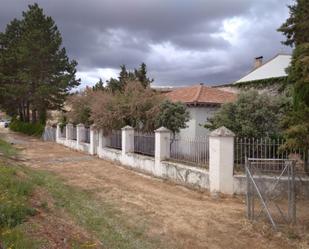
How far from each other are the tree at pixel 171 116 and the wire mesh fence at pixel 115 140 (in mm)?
2408

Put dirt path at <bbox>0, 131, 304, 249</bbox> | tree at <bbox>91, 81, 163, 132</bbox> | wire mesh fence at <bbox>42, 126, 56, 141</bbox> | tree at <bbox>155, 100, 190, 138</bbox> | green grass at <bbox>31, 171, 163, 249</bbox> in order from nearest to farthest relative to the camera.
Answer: green grass at <bbox>31, 171, 163, 249</bbox> → dirt path at <bbox>0, 131, 304, 249</bbox> → tree at <bbox>155, 100, 190, 138</bbox> → tree at <bbox>91, 81, 163, 132</bbox> → wire mesh fence at <bbox>42, 126, 56, 141</bbox>

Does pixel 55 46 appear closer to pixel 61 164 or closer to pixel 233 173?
pixel 61 164

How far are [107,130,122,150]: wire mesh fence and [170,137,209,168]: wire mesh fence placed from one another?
5909 millimetres

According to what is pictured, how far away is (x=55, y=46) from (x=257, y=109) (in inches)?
1421

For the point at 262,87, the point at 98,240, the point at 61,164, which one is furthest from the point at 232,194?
the point at 262,87

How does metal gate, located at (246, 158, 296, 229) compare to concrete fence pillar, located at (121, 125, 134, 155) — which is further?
concrete fence pillar, located at (121, 125, 134, 155)

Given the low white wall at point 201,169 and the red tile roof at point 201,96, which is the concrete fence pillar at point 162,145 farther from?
the red tile roof at point 201,96

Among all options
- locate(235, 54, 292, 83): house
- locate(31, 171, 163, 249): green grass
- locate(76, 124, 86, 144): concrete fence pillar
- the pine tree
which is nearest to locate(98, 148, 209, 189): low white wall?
locate(31, 171, 163, 249): green grass

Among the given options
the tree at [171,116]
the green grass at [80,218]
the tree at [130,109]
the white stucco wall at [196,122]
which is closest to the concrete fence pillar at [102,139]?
the tree at [130,109]

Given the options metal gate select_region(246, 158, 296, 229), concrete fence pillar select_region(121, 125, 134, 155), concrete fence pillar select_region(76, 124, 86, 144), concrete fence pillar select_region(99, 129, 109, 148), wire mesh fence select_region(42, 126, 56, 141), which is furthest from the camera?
wire mesh fence select_region(42, 126, 56, 141)

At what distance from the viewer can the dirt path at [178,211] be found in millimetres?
7965

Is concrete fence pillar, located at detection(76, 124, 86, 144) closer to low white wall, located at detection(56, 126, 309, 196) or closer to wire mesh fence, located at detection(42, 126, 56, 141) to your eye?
low white wall, located at detection(56, 126, 309, 196)

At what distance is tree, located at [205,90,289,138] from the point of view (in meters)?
14.2

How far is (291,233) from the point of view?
8.22 meters
